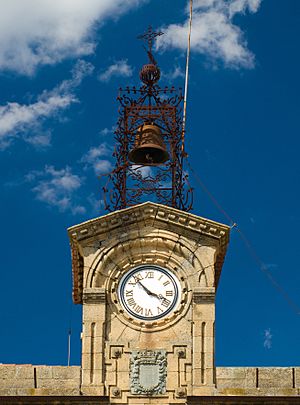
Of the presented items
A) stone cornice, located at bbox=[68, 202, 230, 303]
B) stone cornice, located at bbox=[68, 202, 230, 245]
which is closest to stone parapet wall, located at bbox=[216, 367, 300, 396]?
stone cornice, located at bbox=[68, 202, 230, 303]

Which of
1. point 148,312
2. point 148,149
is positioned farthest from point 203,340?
point 148,149

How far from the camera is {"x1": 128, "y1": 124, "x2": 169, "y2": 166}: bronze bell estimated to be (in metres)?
50.7

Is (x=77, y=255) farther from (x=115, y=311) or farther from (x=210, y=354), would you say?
(x=210, y=354)

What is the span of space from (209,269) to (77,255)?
14.2 ft

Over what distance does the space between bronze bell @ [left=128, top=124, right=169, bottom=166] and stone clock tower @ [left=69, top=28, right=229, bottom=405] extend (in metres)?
3.11

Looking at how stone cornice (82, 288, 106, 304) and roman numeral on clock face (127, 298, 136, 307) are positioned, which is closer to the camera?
stone cornice (82, 288, 106, 304)

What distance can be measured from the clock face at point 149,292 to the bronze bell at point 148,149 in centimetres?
522

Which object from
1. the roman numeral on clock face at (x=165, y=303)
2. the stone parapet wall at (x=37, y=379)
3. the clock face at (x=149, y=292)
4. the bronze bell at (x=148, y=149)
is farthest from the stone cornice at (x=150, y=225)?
the stone parapet wall at (x=37, y=379)

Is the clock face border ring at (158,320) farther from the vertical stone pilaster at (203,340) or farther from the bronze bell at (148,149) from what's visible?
the bronze bell at (148,149)

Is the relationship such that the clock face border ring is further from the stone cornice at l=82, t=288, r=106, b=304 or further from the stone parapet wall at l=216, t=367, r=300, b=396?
the stone parapet wall at l=216, t=367, r=300, b=396

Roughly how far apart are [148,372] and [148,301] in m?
2.42

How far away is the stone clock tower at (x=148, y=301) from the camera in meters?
45.0

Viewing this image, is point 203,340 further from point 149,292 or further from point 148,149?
point 148,149

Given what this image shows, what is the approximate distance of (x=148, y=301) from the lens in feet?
152
